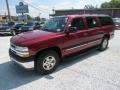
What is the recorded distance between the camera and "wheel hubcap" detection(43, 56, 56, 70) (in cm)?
Result: 495

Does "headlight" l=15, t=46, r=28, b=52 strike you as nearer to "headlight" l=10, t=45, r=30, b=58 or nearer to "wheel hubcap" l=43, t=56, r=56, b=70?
"headlight" l=10, t=45, r=30, b=58

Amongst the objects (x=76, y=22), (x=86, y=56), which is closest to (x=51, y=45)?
(x=76, y=22)

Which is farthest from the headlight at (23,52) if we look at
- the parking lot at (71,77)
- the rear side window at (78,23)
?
the rear side window at (78,23)

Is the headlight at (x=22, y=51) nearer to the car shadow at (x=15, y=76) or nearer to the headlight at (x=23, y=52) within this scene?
the headlight at (x=23, y=52)

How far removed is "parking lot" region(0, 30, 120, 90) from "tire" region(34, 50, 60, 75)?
18 centimetres

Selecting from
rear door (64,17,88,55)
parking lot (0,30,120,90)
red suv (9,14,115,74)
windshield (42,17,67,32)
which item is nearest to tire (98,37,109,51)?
red suv (9,14,115,74)

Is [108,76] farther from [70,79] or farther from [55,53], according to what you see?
[55,53]

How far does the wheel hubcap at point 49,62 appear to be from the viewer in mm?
4949

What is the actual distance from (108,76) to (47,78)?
1823mm

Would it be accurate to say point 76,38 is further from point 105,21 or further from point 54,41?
point 105,21

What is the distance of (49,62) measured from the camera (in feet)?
16.6

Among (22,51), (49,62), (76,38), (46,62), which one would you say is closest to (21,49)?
(22,51)

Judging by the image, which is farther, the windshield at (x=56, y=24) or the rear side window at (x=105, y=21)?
the rear side window at (x=105, y=21)

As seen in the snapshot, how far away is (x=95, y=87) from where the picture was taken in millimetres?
4145
